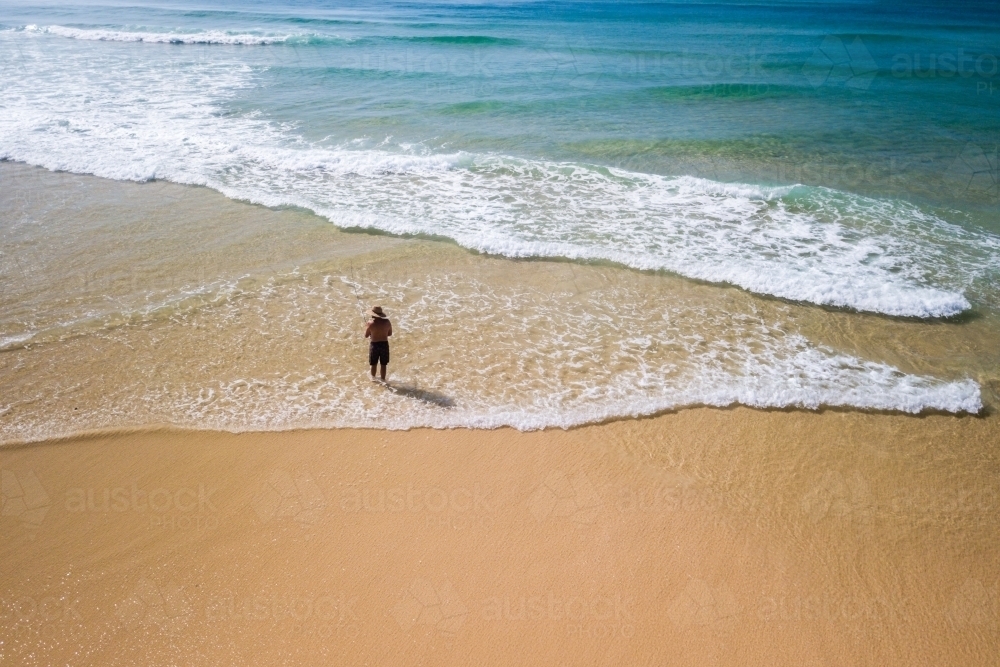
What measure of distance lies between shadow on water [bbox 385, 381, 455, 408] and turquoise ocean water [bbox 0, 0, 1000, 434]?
3695 millimetres

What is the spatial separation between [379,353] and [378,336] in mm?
219

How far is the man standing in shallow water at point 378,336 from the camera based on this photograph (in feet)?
19.9

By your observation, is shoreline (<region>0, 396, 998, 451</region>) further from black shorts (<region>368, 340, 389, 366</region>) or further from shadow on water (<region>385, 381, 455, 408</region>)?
black shorts (<region>368, 340, 389, 366</region>)

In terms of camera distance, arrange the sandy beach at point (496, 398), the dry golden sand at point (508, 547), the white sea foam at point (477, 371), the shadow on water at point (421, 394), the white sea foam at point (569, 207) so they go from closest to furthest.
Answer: the dry golden sand at point (508, 547), the sandy beach at point (496, 398), the white sea foam at point (477, 371), the shadow on water at point (421, 394), the white sea foam at point (569, 207)

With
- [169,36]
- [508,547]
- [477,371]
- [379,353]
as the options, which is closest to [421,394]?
[379,353]

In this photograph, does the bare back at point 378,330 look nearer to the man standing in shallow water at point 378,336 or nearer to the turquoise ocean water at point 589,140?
the man standing in shallow water at point 378,336

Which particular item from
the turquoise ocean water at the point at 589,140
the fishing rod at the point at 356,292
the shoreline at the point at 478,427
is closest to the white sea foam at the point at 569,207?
the turquoise ocean water at the point at 589,140

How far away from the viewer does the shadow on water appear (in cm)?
618

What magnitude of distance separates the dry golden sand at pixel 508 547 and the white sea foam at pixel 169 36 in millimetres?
29298

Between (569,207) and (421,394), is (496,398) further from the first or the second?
(569,207)

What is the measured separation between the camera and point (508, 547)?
4.71m

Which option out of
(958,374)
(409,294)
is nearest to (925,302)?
(958,374)

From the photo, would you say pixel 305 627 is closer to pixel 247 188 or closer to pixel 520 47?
pixel 247 188

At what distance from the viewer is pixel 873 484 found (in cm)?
543
